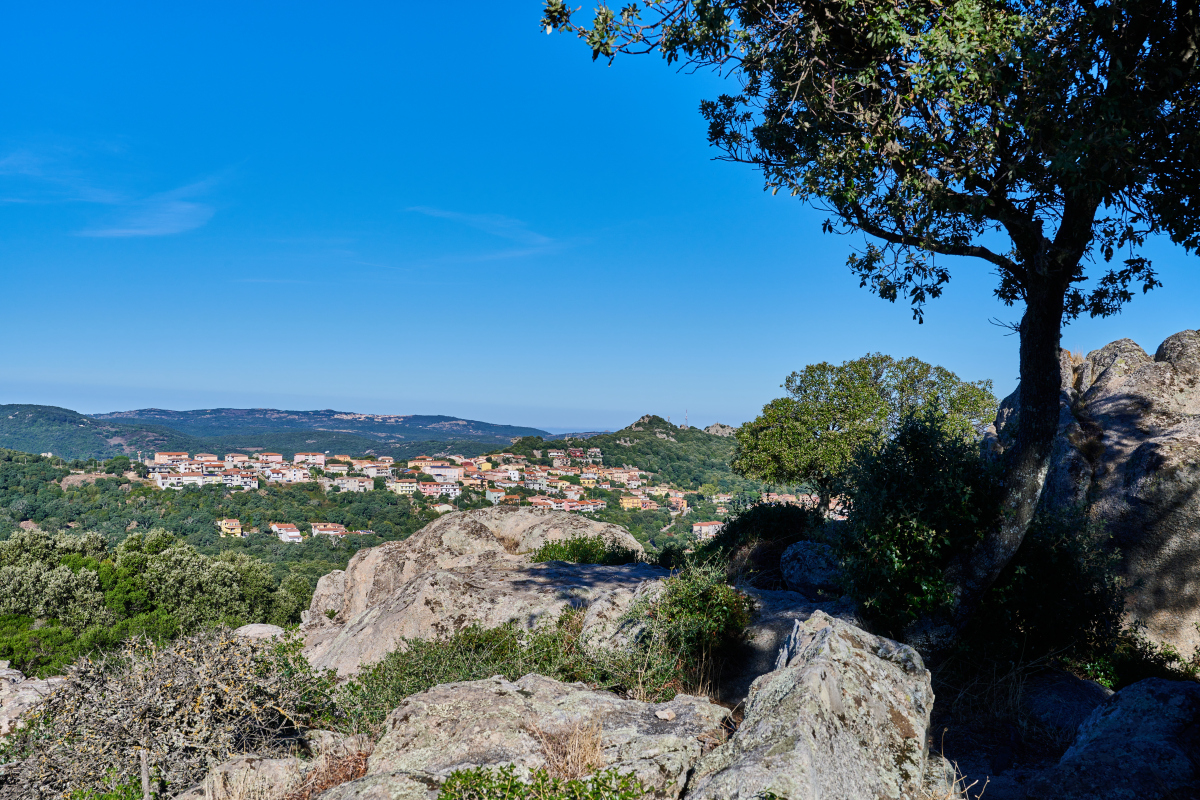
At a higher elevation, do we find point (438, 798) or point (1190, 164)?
point (1190, 164)

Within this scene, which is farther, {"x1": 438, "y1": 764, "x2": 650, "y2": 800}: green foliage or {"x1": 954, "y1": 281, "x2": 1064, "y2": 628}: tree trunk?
{"x1": 954, "y1": 281, "x2": 1064, "y2": 628}: tree trunk

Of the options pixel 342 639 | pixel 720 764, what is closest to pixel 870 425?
pixel 342 639

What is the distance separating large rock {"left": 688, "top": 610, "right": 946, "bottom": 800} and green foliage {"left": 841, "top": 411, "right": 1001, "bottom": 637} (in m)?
2.73

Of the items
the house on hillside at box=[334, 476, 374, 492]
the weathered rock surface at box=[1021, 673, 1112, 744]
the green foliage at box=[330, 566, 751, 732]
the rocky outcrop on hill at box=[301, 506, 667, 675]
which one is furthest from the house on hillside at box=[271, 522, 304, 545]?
the weathered rock surface at box=[1021, 673, 1112, 744]

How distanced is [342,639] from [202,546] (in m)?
54.5

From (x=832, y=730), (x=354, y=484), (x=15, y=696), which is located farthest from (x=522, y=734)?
(x=354, y=484)

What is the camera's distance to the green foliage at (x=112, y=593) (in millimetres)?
27430

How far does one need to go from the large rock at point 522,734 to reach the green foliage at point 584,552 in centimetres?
Result: 900

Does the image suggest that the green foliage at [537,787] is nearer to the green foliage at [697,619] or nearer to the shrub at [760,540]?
the green foliage at [697,619]

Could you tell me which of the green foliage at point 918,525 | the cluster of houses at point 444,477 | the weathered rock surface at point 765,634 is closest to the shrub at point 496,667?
the weathered rock surface at point 765,634

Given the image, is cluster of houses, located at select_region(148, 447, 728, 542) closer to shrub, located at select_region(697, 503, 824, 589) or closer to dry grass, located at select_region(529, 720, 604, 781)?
shrub, located at select_region(697, 503, 824, 589)

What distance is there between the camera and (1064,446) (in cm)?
1279

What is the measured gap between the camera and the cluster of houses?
201 ft

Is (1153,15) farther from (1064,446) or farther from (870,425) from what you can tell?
(870,425)
